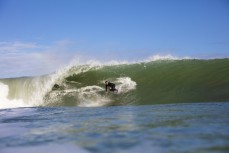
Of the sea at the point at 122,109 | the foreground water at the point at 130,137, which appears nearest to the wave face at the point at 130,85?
the sea at the point at 122,109

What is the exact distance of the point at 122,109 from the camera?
12.9m

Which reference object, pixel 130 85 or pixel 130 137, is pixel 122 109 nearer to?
pixel 130 85

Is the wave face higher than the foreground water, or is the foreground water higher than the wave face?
the wave face

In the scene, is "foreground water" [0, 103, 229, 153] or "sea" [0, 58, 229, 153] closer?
"foreground water" [0, 103, 229, 153]

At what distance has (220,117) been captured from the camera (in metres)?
8.30

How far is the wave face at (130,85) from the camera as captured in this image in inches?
619

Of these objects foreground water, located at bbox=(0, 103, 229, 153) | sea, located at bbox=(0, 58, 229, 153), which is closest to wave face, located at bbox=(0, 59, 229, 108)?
sea, located at bbox=(0, 58, 229, 153)

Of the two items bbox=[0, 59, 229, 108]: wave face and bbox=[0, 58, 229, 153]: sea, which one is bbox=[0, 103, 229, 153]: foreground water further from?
bbox=[0, 59, 229, 108]: wave face

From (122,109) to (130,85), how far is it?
232 inches

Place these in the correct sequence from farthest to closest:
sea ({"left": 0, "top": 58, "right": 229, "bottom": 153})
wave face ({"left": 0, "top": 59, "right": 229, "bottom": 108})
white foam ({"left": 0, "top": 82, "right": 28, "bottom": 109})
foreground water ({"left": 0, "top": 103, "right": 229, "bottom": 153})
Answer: white foam ({"left": 0, "top": 82, "right": 28, "bottom": 109})
wave face ({"left": 0, "top": 59, "right": 229, "bottom": 108})
sea ({"left": 0, "top": 58, "right": 229, "bottom": 153})
foreground water ({"left": 0, "top": 103, "right": 229, "bottom": 153})

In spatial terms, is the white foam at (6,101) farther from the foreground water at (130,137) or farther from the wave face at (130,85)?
the foreground water at (130,137)

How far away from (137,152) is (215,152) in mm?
1116

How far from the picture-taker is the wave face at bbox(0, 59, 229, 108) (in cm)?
1573

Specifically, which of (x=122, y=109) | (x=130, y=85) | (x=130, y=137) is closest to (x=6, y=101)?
(x=130, y=85)
